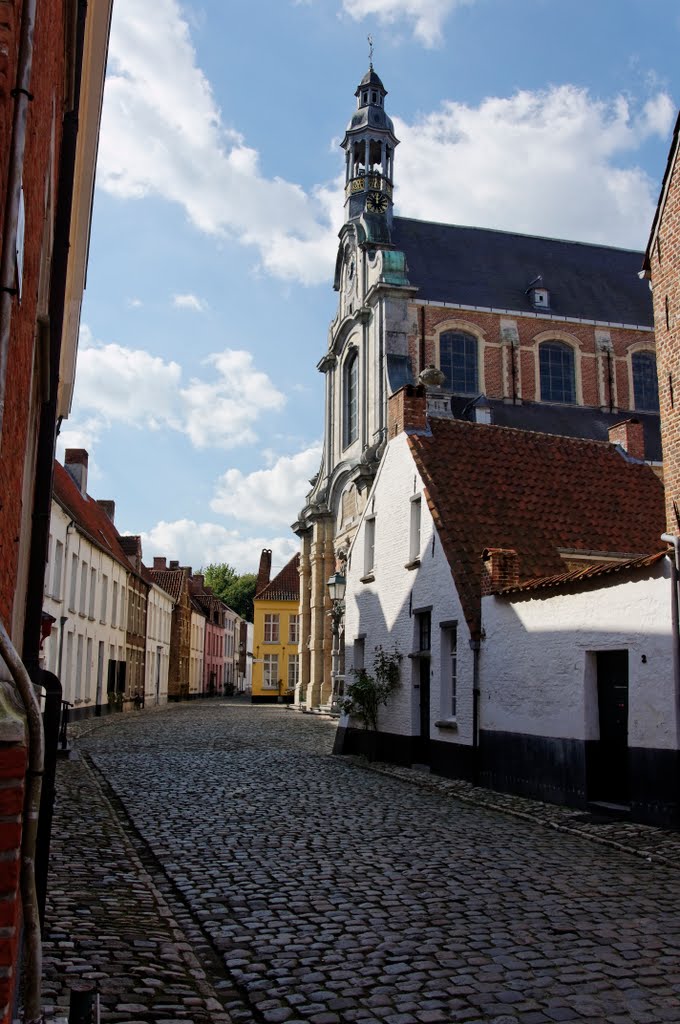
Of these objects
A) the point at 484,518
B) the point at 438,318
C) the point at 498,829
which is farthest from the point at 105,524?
the point at 498,829

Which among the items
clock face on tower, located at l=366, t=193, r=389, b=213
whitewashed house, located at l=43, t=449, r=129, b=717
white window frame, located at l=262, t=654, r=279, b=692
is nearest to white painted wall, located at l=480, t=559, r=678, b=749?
Result: whitewashed house, located at l=43, t=449, r=129, b=717

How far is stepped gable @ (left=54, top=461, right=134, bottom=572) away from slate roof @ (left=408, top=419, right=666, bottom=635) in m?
12.1

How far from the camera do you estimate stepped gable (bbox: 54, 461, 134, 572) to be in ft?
95.7

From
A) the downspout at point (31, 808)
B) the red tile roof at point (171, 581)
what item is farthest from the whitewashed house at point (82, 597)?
the downspout at point (31, 808)

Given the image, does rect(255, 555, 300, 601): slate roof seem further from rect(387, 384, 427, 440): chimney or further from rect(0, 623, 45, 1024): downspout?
rect(0, 623, 45, 1024): downspout

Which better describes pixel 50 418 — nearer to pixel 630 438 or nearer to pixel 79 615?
pixel 630 438

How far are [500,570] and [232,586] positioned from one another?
8424 centimetres

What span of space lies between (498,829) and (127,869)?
4186 millimetres

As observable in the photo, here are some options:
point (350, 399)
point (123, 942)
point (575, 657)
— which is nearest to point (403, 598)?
point (575, 657)

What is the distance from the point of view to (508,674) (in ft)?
43.3

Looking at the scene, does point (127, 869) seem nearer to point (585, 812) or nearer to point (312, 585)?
point (585, 812)

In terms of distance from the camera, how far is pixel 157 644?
5094 cm

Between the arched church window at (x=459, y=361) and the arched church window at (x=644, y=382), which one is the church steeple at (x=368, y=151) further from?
the arched church window at (x=644, y=382)

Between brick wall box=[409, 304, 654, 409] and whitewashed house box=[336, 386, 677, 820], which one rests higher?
brick wall box=[409, 304, 654, 409]
